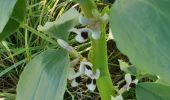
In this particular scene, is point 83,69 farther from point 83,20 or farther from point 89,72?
point 83,20

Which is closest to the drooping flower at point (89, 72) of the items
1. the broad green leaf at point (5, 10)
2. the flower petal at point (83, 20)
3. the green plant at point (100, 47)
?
the green plant at point (100, 47)

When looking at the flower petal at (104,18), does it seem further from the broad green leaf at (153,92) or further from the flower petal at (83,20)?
the broad green leaf at (153,92)

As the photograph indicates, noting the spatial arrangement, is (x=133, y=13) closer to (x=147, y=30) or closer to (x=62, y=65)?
(x=147, y=30)

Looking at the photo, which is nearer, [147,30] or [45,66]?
[147,30]

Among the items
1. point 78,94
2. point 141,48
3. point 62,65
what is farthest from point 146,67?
point 78,94

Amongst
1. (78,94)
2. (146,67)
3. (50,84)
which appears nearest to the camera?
(146,67)

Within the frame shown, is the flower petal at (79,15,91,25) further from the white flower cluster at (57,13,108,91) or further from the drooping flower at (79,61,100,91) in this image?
the drooping flower at (79,61,100,91)

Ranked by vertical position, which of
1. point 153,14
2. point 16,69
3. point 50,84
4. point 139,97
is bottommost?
point 16,69
